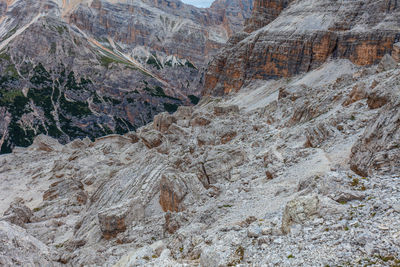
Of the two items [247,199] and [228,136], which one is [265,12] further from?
[247,199]

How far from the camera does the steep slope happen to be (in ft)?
28.4

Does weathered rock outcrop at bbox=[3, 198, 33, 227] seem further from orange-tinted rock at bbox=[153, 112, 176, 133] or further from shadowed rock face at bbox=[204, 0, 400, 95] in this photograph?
shadowed rock face at bbox=[204, 0, 400, 95]

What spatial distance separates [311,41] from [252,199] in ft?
199

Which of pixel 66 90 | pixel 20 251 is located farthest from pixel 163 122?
pixel 66 90

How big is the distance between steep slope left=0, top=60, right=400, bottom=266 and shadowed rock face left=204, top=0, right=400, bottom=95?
25992 millimetres

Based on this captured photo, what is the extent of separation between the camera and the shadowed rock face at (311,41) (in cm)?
5831

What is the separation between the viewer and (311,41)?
6675 centimetres

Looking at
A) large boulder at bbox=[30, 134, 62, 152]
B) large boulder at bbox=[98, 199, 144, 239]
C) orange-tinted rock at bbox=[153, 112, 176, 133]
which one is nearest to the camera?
large boulder at bbox=[98, 199, 144, 239]

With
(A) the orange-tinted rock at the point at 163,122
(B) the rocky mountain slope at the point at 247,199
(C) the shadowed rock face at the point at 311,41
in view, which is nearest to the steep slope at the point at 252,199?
(B) the rocky mountain slope at the point at 247,199

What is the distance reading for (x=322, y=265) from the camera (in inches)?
296

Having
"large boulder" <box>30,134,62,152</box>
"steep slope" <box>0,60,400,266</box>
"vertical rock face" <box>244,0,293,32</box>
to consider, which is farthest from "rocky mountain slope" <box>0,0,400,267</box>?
"vertical rock face" <box>244,0,293,32</box>

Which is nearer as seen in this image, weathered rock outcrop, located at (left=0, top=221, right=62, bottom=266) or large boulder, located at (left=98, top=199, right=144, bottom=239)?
weathered rock outcrop, located at (left=0, top=221, right=62, bottom=266)

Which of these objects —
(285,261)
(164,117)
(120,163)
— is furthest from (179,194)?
(164,117)

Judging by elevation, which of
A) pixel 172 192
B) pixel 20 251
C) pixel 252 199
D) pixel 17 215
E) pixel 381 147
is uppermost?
pixel 381 147
